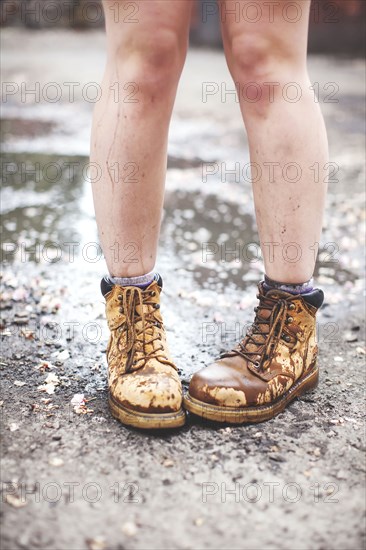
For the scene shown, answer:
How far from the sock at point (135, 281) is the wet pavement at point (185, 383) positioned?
29cm

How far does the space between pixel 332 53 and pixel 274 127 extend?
967 centimetres

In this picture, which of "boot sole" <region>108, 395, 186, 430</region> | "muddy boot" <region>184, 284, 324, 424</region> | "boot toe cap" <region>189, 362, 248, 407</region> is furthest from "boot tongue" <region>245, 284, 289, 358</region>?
"boot sole" <region>108, 395, 186, 430</region>

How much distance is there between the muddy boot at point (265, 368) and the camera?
51.4 inches

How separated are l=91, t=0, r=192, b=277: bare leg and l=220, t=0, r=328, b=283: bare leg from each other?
0.15 metres

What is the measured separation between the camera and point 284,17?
49.1 inches

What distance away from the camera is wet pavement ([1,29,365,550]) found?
1.05 meters

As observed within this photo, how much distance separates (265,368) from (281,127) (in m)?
0.54

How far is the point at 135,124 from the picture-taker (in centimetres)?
133

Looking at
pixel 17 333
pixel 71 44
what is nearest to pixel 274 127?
pixel 17 333

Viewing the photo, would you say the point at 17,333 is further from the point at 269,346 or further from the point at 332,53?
the point at 332,53

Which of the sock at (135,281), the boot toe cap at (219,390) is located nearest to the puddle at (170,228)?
the sock at (135,281)

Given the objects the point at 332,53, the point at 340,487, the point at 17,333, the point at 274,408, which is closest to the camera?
the point at 340,487

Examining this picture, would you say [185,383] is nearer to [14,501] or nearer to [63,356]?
[63,356]

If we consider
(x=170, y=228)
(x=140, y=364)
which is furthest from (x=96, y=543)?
(x=170, y=228)
